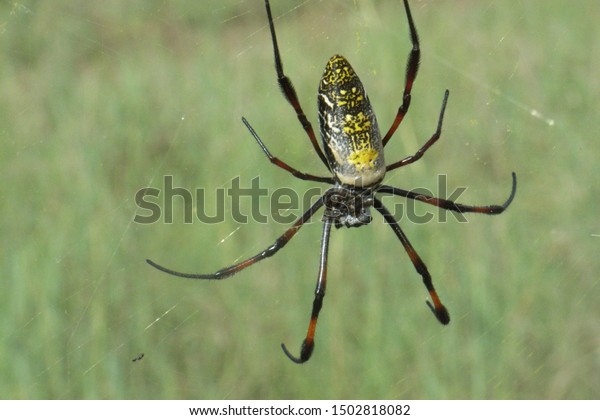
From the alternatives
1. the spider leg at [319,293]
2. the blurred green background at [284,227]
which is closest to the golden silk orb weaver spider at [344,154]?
the spider leg at [319,293]

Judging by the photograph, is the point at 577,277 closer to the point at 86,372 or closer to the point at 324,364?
the point at 324,364

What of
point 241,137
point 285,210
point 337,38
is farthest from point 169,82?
point 285,210

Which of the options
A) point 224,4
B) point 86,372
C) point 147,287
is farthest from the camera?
point 224,4

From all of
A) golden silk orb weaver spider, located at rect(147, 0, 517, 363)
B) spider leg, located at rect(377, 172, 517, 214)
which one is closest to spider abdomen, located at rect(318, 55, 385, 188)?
golden silk orb weaver spider, located at rect(147, 0, 517, 363)

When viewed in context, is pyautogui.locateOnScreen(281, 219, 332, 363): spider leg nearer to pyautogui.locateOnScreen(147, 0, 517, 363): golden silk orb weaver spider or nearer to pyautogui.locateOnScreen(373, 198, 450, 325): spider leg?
pyautogui.locateOnScreen(147, 0, 517, 363): golden silk orb weaver spider

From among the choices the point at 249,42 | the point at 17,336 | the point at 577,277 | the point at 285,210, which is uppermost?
the point at 249,42

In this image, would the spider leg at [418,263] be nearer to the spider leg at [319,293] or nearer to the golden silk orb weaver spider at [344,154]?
the golden silk orb weaver spider at [344,154]
